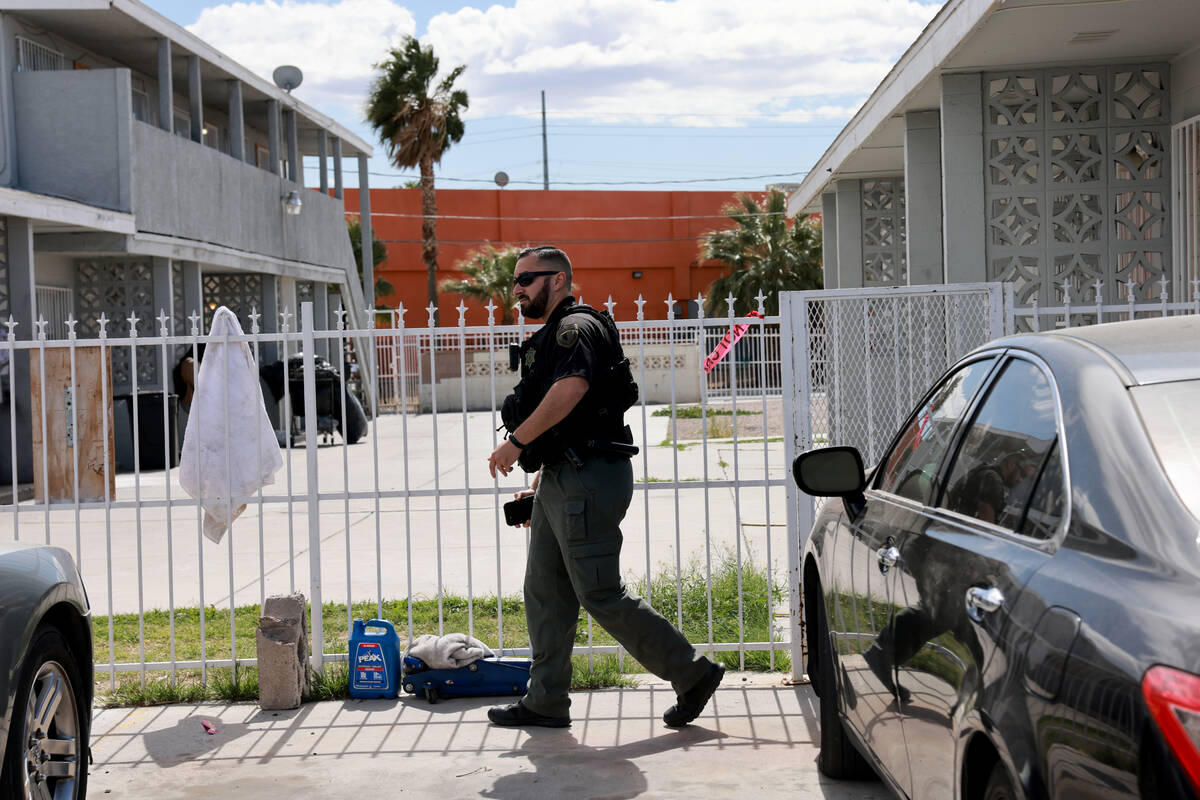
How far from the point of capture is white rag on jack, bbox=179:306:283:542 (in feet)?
20.7

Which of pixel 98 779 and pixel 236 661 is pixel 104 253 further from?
pixel 98 779

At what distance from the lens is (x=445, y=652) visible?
5965mm

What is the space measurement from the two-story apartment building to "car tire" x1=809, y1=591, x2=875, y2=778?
10.4 meters

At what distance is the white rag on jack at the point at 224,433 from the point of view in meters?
6.30

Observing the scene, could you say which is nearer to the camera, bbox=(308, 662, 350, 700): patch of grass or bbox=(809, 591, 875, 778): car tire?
bbox=(809, 591, 875, 778): car tire

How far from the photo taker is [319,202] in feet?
86.7

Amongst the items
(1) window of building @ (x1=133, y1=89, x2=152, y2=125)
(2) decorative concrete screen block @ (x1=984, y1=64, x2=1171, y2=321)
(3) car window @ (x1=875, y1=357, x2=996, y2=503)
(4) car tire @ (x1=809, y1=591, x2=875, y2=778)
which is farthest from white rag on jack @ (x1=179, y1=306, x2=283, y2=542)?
(1) window of building @ (x1=133, y1=89, x2=152, y2=125)

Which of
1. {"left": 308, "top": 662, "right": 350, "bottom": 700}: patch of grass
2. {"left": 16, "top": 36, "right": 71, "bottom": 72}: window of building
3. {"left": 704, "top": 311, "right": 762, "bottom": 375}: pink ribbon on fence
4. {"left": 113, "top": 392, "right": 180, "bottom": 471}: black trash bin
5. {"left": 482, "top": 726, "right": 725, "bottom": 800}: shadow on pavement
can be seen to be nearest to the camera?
{"left": 482, "top": 726, "right": 725, "bottom": 800}: shadow on pavement

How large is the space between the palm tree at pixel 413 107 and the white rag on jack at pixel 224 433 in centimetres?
3369

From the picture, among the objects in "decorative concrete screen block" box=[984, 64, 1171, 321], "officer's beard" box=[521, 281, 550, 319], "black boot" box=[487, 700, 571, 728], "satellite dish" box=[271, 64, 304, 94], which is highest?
"satellite dish" box=[271, 64, 304, 94]

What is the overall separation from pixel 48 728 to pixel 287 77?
21710mm

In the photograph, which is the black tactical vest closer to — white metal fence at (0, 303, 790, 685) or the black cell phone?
white metal fence at (0, 303, 790, 685)

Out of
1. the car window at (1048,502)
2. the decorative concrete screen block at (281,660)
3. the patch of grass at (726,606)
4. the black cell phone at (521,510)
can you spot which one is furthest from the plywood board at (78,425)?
the car window at (1048,502)

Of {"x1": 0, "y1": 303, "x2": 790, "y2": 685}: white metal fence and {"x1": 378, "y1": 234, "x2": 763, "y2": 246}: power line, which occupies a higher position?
{"x1": 378, "y1": 234, "x2": 763, "y2": 246}: power line
